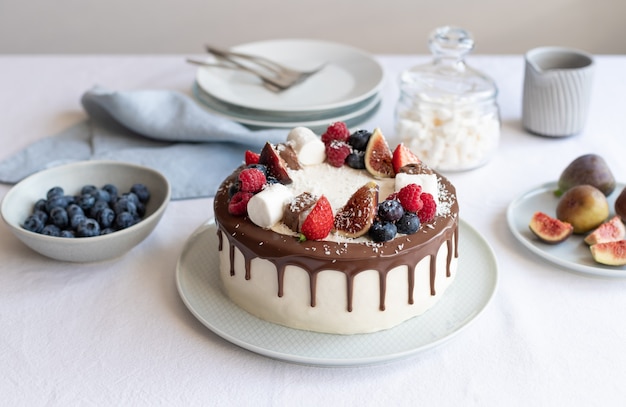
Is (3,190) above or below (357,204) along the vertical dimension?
below

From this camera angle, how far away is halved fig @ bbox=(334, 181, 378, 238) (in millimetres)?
1464

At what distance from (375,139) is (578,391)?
0.73m

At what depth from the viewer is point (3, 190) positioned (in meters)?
2.07

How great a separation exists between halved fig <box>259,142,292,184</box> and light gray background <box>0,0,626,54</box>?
257 cm

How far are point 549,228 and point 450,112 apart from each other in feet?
1.60

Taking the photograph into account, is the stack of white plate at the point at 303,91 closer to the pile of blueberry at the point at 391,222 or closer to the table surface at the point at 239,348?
the table surface at the point at 239,348

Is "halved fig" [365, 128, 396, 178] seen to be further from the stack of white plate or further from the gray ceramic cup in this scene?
the gray ceramic cup

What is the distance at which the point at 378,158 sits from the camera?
1723 millimetres

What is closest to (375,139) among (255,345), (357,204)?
(357,204)

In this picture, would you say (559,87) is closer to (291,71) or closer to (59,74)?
(291,71)

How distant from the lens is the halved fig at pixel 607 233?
1.75 metres

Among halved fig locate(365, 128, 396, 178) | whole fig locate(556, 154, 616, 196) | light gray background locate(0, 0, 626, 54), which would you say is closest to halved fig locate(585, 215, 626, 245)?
whole fig locate(556, 154, 616, 196)

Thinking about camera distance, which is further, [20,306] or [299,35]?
[299,35]

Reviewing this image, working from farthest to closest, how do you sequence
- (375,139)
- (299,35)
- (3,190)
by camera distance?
(299,35), (3,190), (375,139)
